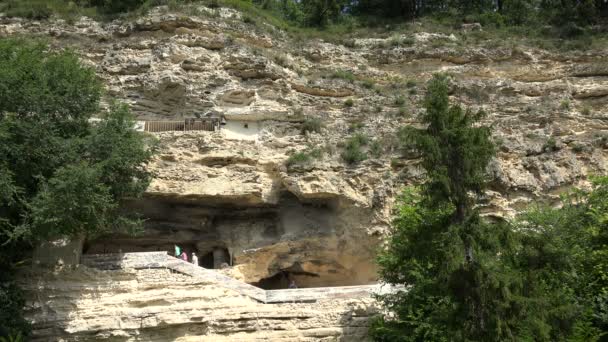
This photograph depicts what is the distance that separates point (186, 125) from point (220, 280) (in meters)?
7.20

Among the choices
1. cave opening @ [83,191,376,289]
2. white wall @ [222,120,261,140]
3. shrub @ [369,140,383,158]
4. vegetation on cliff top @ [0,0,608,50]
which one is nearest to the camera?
cave opening @ [83,191,376,289]

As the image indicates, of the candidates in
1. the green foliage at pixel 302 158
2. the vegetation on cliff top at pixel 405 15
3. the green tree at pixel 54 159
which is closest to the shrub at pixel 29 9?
the vegetation on cliff top at pixel 405 15

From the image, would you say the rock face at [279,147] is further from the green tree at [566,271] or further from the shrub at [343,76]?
the green tree at [566,271]

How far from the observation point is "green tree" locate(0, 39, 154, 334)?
14.3m

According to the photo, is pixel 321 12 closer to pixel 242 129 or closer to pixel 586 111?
pixel 242 129

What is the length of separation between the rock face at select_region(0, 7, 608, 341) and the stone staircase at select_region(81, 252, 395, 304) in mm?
348

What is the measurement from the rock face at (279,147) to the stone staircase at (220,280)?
348mm

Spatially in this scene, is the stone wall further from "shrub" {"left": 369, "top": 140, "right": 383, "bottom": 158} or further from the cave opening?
"shrub" {"left": 369, "top": 140, "right": 383, "bottom": 158}

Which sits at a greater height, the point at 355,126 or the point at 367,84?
the point at 367,84

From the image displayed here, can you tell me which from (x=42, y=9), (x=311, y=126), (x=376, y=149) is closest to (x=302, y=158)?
(x=311, y=126)

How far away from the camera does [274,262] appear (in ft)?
65.3

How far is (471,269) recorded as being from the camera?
38.9 feet

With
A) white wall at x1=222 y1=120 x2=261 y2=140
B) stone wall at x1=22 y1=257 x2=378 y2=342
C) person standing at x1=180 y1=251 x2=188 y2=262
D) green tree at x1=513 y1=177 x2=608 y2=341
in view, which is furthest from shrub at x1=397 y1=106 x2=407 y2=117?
person standing at x1=180 y1=251 x2=188 y2=262

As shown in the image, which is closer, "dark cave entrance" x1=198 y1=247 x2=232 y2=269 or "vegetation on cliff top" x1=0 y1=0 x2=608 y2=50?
"dark cave entrance" x1=198 y1=247 x2=232 y2=269
